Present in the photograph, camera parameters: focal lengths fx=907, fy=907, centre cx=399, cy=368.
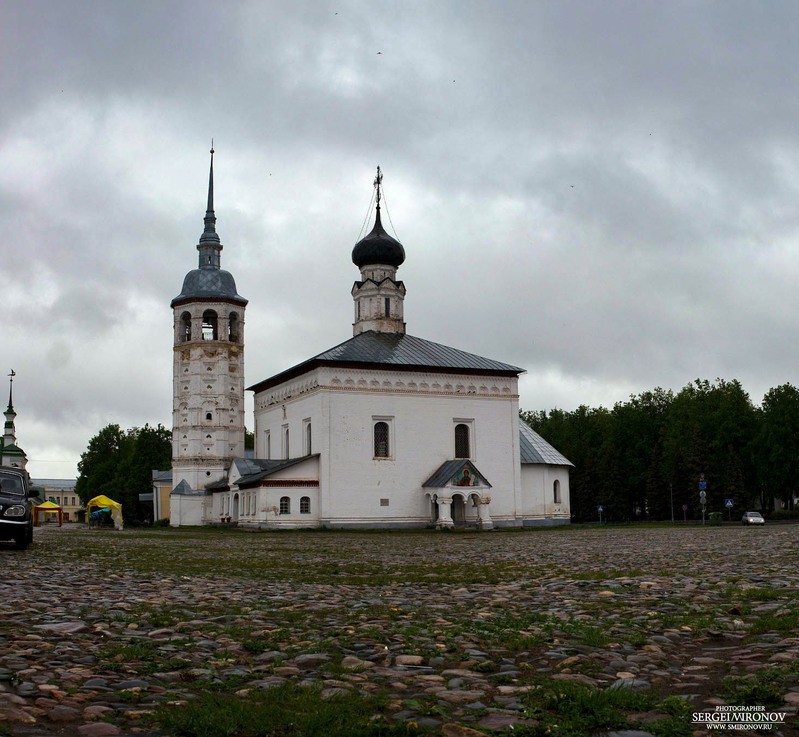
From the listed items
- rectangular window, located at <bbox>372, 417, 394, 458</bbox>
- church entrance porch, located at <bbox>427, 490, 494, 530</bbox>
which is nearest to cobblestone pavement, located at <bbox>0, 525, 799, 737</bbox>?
church entrance porch, located at <bbox>427, 490, 494, 530</bbox>

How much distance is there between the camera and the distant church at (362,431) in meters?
49.5

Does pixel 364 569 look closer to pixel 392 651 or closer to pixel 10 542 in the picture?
pixel 392 651

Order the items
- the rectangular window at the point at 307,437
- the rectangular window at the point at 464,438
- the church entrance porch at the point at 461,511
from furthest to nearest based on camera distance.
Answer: the rectangular window at the point at 464,438, the rectangular window at the point at 307,437, the church entrance porch at the point at 461,511

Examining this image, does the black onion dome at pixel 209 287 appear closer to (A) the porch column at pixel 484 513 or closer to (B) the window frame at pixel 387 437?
(B) the window frame at pixel 387 437

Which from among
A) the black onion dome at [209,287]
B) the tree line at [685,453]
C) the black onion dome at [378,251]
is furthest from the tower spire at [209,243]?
the tree line at [685,453]

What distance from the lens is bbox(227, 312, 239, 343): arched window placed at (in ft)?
205

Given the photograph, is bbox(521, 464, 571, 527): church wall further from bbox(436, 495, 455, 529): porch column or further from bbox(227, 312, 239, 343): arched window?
bbox(227, 312, 239, 343): arched window

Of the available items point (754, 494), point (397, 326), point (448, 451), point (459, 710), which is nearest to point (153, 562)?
A: point (459, 710)

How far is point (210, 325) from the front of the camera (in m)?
62.7

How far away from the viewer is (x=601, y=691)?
5.19 metres

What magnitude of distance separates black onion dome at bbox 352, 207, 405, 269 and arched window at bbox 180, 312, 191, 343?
12578 mm

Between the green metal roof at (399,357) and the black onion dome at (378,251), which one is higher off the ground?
the black onion dome at (378,251)

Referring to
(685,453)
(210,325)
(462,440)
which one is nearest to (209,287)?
(210,325)

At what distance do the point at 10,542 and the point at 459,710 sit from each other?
2019cm
